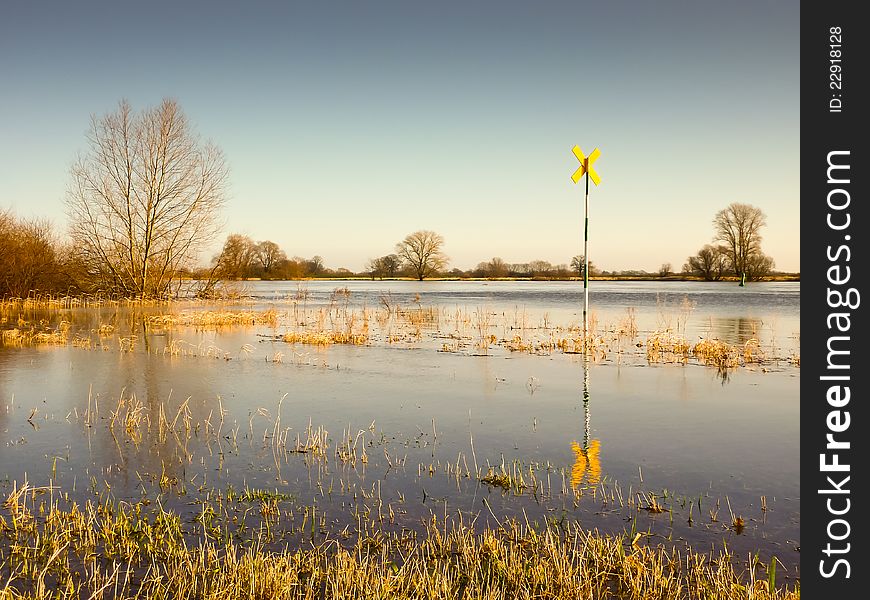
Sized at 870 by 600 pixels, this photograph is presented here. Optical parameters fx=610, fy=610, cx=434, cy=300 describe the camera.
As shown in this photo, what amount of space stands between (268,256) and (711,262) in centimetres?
6258

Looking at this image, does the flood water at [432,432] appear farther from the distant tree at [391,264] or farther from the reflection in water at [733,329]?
the distant tree at [391,264]

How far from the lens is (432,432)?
27.0 ft

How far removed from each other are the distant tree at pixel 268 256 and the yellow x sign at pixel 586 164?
260ft

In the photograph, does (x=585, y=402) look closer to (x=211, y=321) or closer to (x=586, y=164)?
(x=586, y=164)

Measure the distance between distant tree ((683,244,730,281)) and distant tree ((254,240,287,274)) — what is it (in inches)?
2355

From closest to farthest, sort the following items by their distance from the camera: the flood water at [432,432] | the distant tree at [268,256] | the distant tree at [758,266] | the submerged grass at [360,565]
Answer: the submerged grass at [360,565], the flood water at [432,432], the distant tree at [758,266], the distant tree at [268,256]

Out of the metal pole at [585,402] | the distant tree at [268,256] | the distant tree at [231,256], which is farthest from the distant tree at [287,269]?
the metal pole at [585,402]

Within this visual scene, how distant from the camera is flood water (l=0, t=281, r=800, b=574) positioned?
561cm

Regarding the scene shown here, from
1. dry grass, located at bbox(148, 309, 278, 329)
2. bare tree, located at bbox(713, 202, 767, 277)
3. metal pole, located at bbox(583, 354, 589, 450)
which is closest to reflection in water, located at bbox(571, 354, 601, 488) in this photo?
metal pole, located at bbox(583, 354, 589, 450)

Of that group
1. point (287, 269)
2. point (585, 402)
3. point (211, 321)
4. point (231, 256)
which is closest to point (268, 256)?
point (287, 269)

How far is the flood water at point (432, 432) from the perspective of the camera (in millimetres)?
5605

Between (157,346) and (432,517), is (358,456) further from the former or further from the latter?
(157,346)

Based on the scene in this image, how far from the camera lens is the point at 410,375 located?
12.9m

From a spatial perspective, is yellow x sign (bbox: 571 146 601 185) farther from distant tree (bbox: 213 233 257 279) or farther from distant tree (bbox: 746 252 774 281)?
distant tree (bbox: 746 252 774 281)
